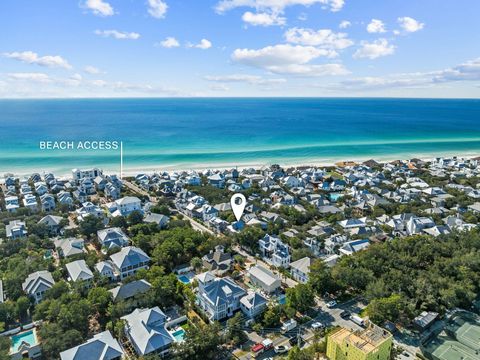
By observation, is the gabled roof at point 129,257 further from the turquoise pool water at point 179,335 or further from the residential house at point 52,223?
the residential house at point 52,223

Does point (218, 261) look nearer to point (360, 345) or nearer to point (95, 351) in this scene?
point (95, 351)

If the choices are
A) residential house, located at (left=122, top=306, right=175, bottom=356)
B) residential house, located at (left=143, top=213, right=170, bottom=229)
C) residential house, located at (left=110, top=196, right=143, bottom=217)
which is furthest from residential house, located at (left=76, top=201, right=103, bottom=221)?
residential house, located at (left=122, top=306, right=175, bottom=356)

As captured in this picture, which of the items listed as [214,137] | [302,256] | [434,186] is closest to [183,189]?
[302,256]

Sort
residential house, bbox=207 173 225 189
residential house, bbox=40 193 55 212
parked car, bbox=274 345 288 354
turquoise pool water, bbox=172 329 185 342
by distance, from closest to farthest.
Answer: parked car, bbox=274 345 288 354 → turquoise pool water, bbox=172 329 185 342 → residential house, bbox=40 193 55 212 → residential house, bbox=207 173 225 189

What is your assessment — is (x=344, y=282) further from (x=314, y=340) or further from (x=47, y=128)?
(x=47, y=128)

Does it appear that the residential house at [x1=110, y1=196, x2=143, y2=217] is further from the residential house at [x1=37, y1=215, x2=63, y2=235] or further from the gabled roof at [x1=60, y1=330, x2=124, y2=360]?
the gabled roof at [x1=60, y1=330, x2=124, y2=360]

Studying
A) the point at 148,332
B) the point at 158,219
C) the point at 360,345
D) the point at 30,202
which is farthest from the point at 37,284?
the point at 30,202
